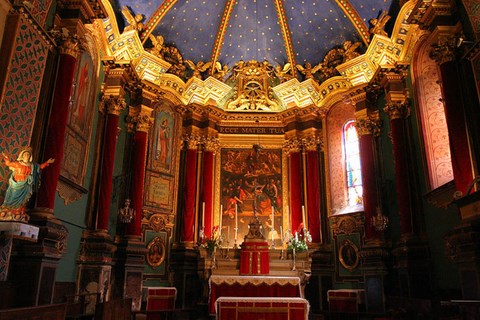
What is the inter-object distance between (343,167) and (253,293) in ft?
20.0

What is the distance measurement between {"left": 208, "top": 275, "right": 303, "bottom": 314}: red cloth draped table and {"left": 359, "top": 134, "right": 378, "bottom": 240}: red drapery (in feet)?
10.7

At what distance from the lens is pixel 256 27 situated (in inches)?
619

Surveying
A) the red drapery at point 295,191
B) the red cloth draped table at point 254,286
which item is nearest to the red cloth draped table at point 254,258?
the red cloth draped table at point 254,286

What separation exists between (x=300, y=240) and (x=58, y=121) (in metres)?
7.98

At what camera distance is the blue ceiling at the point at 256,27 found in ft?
45.6

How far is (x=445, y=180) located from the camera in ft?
33.0

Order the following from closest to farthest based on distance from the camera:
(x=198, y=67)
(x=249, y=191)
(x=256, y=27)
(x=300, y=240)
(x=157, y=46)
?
1. (x=300, y=240)
2. (x=157, y=46)
3. (x=249, y=191)
4. (x=198, y=67)
5. (x=256, y=27)

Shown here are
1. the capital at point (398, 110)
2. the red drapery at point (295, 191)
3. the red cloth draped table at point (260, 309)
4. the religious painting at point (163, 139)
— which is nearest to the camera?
the red cloth draped table at point (260, 309)

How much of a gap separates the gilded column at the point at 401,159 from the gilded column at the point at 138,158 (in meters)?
7.22

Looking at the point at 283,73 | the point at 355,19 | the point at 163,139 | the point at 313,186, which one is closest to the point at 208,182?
the point at 163,139

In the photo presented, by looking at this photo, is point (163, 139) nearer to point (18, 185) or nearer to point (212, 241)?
point (212, 241)

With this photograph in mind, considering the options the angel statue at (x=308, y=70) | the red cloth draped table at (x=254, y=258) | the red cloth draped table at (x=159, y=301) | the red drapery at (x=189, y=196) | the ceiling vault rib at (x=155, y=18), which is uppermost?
the ceiling vault rib at (x=155, y=18)

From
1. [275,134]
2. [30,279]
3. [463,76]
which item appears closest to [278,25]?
[275,134]

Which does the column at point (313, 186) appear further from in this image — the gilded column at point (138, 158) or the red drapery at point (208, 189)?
the gilded column at point (138, 158)
